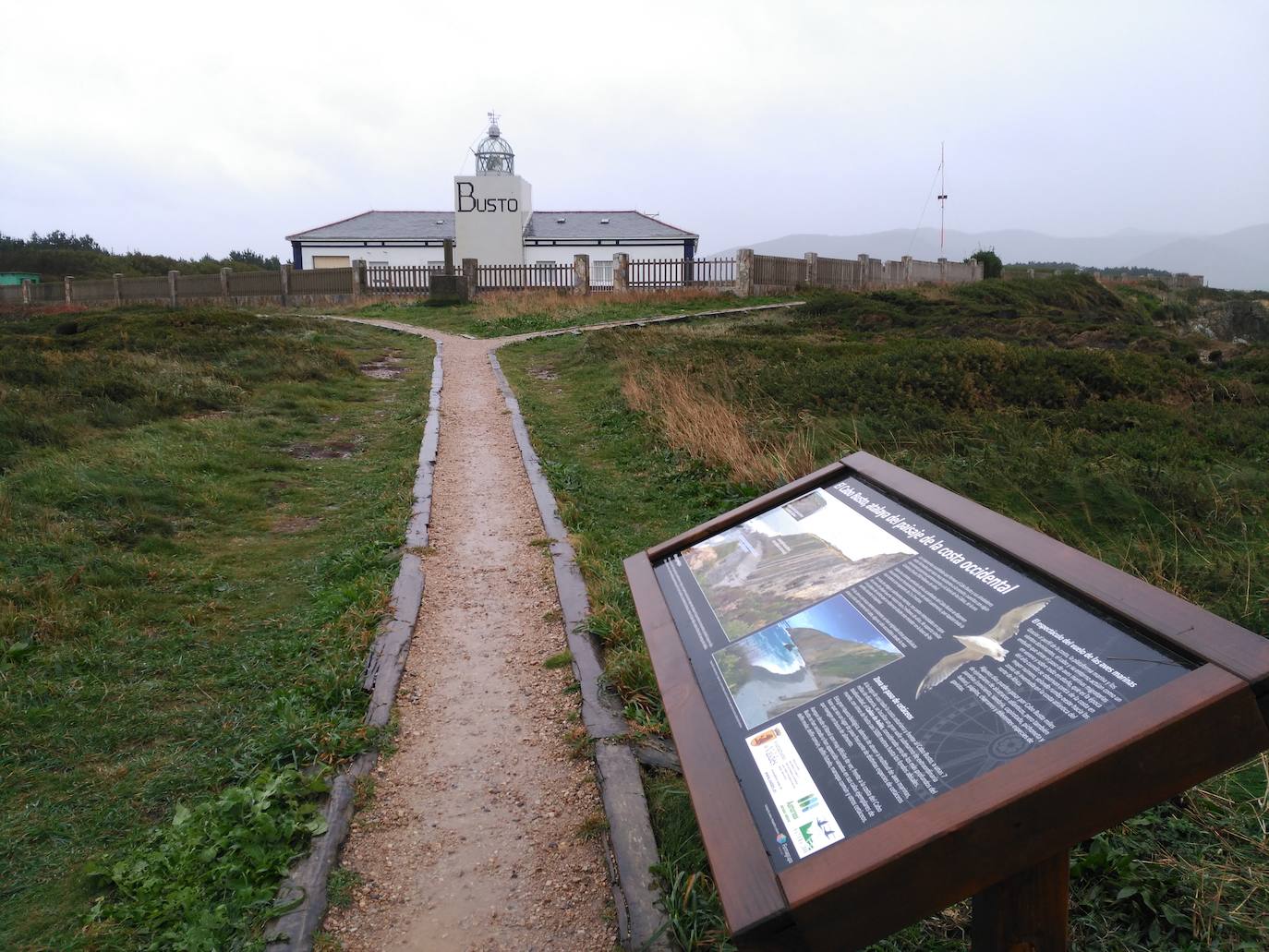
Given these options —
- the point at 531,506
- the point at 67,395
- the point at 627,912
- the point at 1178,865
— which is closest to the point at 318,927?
the point at 627,912

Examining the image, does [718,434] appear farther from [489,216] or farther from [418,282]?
[489,216]

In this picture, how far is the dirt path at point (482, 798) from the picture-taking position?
2.93m

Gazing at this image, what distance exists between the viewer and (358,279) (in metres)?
32.0

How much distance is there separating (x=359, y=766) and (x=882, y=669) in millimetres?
2290

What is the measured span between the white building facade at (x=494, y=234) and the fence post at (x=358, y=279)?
33.6ft

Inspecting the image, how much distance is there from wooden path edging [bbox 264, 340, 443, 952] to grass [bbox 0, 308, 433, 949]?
72mm

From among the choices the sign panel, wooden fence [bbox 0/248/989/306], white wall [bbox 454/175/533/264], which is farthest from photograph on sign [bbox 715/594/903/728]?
white wall [bbox 454/175/533/264]

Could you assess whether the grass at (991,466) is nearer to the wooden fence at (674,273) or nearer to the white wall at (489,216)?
the wooden fence at (674,273)

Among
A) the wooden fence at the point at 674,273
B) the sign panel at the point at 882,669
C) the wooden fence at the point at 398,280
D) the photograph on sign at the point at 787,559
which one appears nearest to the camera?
the sign panel at the point at 882,669

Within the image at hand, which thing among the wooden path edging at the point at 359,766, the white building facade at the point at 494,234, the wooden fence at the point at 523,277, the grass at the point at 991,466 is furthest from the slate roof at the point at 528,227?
the wooden path edging at the point at 359,766

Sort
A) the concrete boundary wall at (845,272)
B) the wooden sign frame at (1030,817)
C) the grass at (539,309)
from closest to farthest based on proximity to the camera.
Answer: the wooden sign frame at (1030,817) → the grass at (539,309) → the concrete boundary wall at (845,272)

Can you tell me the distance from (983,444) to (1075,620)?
6.24 metres

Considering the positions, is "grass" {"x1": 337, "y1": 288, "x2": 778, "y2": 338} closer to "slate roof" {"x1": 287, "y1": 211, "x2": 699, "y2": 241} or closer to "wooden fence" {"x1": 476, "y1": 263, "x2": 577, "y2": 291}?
"wooden fence" {"x1": 476, "y1": 263, "x2": 577, "y2": 291}

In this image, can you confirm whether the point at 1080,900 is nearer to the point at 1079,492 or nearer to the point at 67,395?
the point at 1079,492
